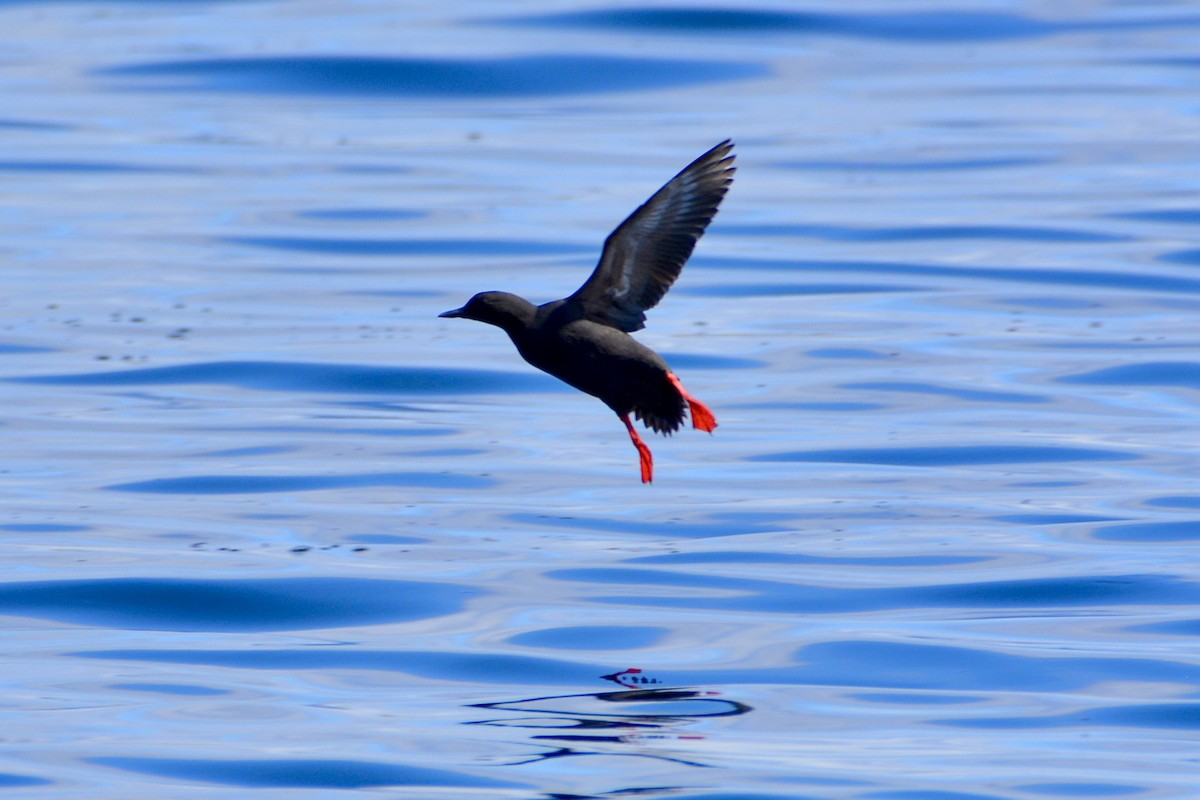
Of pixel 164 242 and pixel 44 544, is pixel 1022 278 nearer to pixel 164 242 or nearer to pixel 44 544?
pixel 164 242

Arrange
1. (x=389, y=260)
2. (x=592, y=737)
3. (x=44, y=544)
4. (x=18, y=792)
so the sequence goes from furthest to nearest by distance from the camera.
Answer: (x=389, y=260) → (x=44, y=544) → (x=592, y=737) → (x=18, y=792)

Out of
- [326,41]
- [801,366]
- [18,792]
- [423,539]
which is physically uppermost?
[326,41]

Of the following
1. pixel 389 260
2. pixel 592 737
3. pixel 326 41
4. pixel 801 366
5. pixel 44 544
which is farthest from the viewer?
pixel 326 41

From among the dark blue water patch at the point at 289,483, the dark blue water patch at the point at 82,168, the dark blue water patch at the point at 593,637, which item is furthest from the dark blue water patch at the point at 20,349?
the dark blue water patch at the point at 593,637

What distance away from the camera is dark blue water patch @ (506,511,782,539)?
1094 centimetres

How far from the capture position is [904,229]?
1992cm

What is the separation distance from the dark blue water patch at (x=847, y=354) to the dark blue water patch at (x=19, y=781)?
898 centimetres

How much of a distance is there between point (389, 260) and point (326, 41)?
10.9 metres

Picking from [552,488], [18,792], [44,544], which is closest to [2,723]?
[18,792]

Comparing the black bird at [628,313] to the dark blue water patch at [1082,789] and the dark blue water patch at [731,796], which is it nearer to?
the dark blue water patch at [731,796]

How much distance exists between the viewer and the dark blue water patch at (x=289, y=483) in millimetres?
11836

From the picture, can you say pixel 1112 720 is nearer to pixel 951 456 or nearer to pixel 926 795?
pixel 926 795

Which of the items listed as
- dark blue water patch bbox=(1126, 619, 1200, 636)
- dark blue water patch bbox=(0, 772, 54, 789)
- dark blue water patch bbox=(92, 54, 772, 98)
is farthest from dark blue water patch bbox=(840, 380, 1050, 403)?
dark blue water patch bbox=(92, 54, 772, 98)

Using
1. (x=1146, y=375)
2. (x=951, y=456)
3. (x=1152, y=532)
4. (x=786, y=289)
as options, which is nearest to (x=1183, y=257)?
(x=786, y=289)
